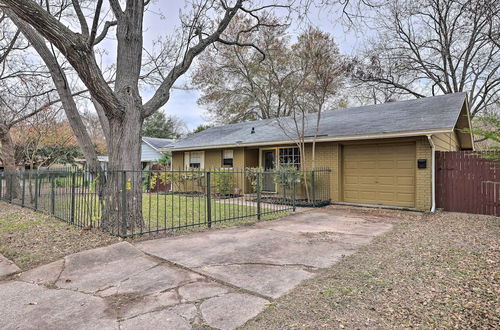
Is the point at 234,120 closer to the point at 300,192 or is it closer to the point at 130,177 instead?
the point at 300,192

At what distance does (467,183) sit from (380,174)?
2.34 meters

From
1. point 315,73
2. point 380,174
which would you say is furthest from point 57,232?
point 380,174

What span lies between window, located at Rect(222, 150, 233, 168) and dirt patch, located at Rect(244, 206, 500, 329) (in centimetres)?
969

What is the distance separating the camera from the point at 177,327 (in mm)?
2404

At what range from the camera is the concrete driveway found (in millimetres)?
2588

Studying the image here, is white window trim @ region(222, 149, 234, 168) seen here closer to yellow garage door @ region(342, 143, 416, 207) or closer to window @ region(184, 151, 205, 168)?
window @ region(184, 151, 205, 168)

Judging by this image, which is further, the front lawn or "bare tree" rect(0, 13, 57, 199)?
"bare tree" rect(0, 13, 57, 199)

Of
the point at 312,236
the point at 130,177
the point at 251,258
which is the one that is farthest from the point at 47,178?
the point at 312,236

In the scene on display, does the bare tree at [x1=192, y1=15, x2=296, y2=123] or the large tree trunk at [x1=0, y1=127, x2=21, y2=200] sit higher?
the bare tree at [x1=192, y1=15, x2=296, y2=123]

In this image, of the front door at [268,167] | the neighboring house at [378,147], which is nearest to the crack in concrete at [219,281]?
the neighboring house at [378,147]

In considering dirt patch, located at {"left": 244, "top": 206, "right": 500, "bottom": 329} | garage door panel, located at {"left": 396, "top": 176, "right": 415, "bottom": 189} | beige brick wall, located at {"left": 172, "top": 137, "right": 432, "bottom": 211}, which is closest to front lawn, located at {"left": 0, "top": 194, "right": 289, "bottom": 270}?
dirt patch, located at {"left": 244, "top": 206, "right": 500, "bottom": 329}

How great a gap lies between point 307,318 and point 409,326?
2.75 ft

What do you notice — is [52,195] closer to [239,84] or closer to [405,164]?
[405,164]

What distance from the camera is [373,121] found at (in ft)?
33.8
